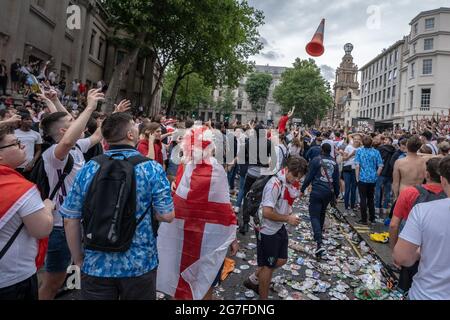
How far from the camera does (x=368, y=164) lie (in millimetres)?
7797

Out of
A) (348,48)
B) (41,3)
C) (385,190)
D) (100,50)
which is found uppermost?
(348,48)

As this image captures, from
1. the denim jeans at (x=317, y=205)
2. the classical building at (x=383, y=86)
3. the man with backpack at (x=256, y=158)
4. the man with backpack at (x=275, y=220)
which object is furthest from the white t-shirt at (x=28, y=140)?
the classical building at (x=383, y=86)

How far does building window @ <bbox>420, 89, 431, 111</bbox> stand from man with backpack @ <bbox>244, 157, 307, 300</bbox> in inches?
1923

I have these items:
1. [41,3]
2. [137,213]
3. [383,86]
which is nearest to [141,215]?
[137,213]

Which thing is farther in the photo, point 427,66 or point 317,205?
point 427,66

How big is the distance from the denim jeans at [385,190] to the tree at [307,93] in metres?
47.3

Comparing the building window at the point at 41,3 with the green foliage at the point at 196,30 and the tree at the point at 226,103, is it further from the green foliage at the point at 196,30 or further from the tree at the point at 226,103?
the tree at the point at 226,103

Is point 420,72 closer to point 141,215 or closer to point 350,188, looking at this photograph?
point 350,188

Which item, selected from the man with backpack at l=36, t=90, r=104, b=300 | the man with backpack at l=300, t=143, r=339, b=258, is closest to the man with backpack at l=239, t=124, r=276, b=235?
the man with backpack at l=300, t=143, r=339, b=258

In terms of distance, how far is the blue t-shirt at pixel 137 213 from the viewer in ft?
7.13

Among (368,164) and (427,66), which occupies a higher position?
(427,66)

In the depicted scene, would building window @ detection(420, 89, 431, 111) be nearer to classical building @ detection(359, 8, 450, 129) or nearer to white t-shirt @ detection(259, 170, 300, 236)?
classical building @ detection(359, 8, 450, 129)

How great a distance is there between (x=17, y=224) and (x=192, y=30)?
20589 millimetres

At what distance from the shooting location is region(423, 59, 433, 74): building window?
142 feet
